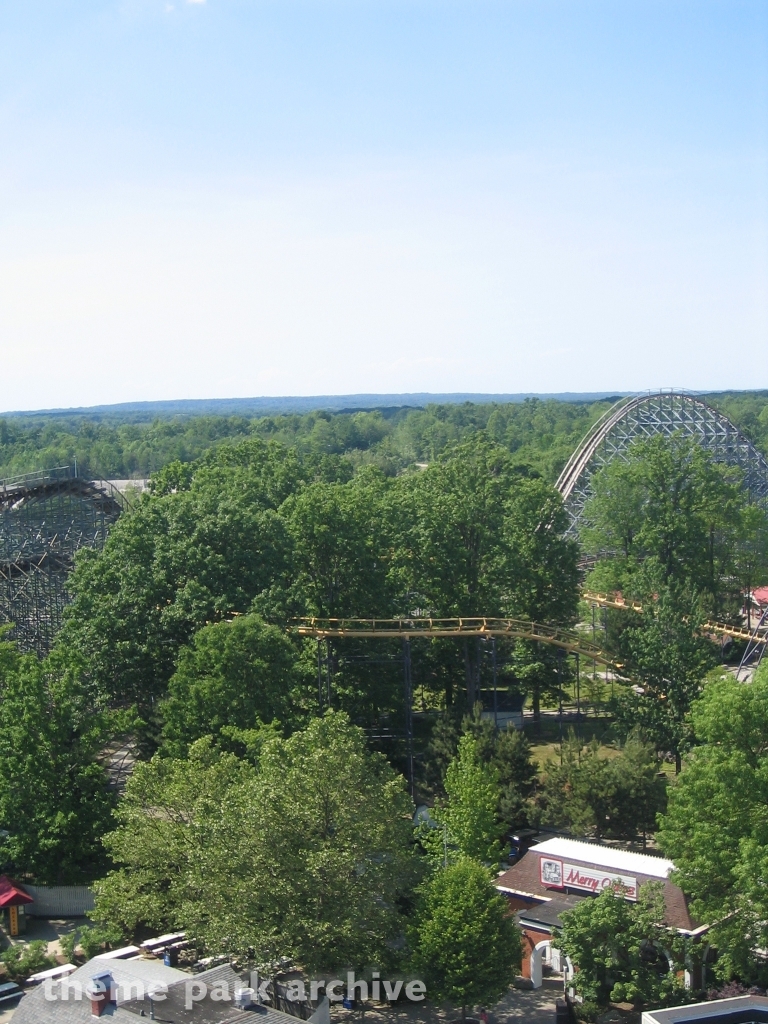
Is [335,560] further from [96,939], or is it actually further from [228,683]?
[96,939]

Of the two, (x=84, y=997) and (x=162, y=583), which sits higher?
(x=162, y=583)

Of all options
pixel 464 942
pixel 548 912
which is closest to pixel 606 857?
pixel 548 912

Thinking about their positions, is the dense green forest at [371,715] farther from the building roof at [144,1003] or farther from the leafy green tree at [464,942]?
the building roof at [144,1003]

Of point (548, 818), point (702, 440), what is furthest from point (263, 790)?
point (702, 440)

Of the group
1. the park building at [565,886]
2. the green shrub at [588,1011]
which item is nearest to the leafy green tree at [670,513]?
the park building at [565,886]

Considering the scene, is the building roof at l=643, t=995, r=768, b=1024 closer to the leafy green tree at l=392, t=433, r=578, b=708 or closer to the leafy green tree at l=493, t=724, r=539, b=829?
the leafy green tree at l=493, t=724, r=539, b=829
